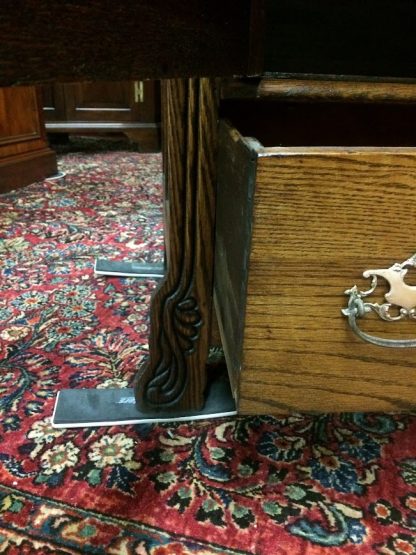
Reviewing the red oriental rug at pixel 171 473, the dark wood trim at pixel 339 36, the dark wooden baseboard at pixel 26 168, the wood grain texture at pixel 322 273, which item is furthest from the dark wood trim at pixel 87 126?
the wood grain texture at pixel 322 273

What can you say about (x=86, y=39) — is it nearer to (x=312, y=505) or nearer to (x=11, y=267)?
(x=312, y=505)

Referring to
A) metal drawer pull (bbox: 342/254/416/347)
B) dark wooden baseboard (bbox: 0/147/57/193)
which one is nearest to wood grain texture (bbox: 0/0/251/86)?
metal drawer pull (bbox: 342/254/416/347)

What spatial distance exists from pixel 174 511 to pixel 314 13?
25.2 inches

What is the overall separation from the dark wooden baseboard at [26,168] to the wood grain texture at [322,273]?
4.71 feet

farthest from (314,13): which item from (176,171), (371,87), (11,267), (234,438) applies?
(11,267)

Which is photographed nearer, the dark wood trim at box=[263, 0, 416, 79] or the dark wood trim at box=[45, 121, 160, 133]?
the dark wood trim at box=[263, 0, 416, 79]

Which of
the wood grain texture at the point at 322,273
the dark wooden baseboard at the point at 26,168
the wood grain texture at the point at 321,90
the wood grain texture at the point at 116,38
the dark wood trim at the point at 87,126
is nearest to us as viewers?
the wood grain texture at the point at 116,38

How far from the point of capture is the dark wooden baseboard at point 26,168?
1657 millimetres

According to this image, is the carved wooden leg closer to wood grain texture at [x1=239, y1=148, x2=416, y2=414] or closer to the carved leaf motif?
the carved leaf motif

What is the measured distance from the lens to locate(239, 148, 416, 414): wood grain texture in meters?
0.41

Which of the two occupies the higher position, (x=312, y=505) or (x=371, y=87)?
(x=371, y=87)

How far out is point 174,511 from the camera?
498 mm

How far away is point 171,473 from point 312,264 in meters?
0.28

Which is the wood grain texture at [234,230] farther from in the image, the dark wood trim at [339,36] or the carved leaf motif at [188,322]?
the dark wood trim at [339,36]
